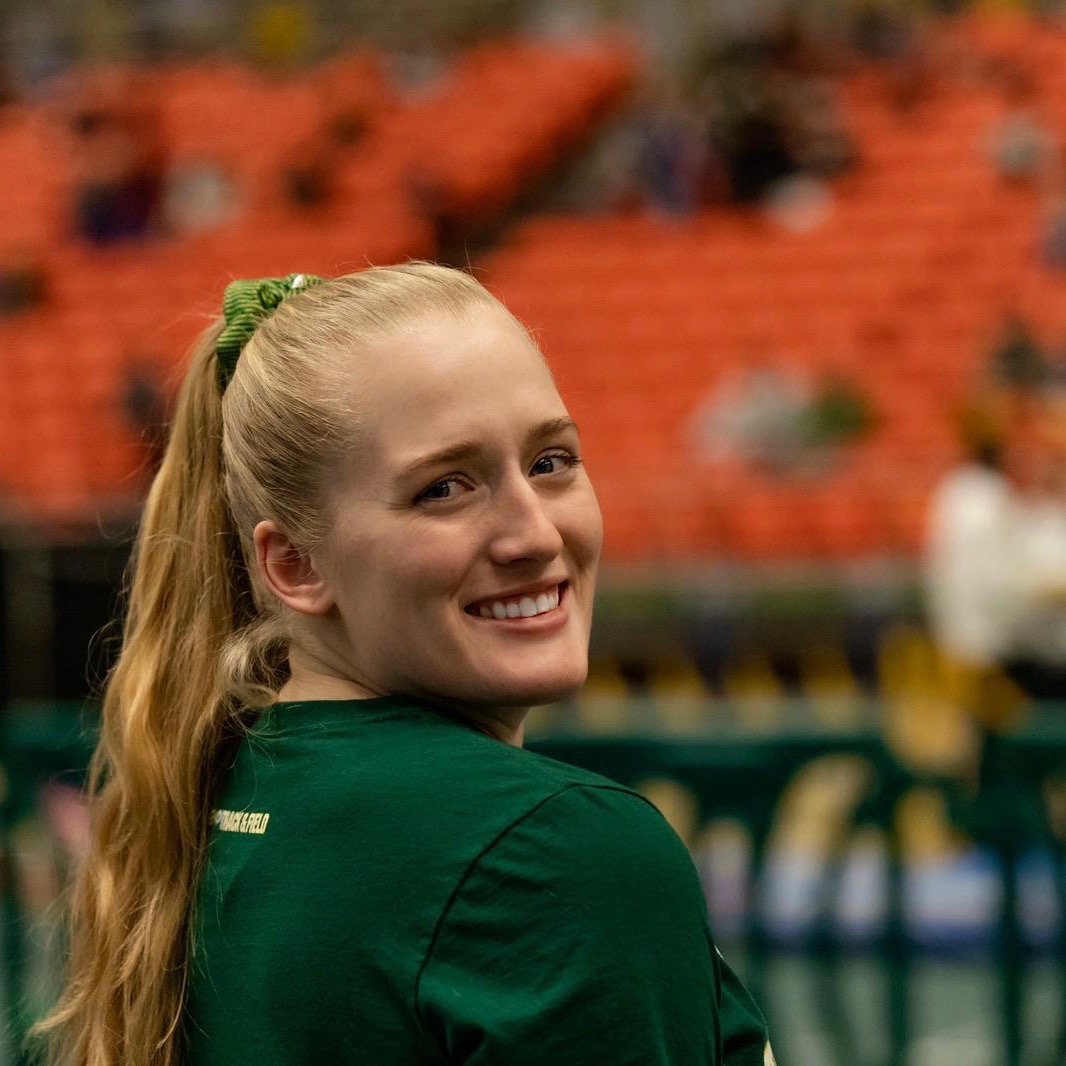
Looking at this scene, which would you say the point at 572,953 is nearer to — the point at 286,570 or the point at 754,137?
the point at 286,570

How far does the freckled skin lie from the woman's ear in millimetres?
30

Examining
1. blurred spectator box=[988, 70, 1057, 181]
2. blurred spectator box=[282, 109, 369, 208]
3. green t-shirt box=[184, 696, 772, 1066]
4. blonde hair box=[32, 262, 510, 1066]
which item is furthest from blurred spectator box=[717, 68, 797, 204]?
green t-shirt box=[184, 696, 772, 1066]

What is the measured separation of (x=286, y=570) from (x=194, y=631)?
18cm

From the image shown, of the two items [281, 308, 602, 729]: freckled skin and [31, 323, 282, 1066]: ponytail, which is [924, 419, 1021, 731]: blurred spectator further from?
[281, 308, 602, 729]: freckled skin

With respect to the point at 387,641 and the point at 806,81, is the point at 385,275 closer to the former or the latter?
the point at 387,641

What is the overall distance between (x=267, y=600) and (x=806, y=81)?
1327cm

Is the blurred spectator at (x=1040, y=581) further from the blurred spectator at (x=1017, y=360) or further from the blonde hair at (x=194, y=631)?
the blonde hair at (x=194, y=631)

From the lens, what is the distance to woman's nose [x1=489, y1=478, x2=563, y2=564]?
4.50 ft

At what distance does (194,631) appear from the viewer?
1.58 m

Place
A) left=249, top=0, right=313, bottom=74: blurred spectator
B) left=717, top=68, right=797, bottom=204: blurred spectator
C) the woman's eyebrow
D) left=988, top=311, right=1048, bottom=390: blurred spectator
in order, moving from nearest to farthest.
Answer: the woman's eyebrow, left=988, top=311, right=1048, bottom=390: blurred spectator, left=717, top=68, right=797, bottom=204: blurred spectator, left=249, top=0, right=313, bottom=74: blurred spectator

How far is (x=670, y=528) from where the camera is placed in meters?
8.84

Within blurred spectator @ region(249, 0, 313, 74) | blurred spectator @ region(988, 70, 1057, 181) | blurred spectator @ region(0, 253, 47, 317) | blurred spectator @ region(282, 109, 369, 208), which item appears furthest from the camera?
blurred spectator @ region(249, 0, 313, 74)

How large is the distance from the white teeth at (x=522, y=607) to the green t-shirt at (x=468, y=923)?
0.33 ft

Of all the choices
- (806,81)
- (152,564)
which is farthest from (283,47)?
(152,564)
